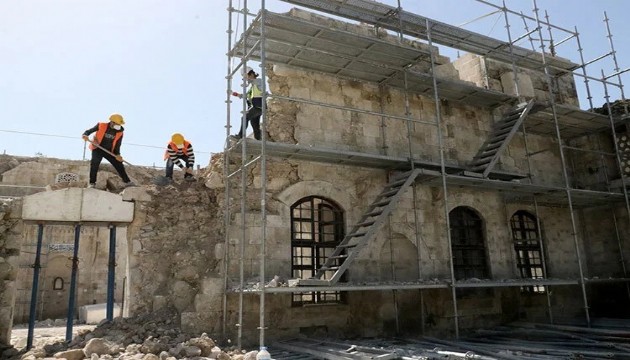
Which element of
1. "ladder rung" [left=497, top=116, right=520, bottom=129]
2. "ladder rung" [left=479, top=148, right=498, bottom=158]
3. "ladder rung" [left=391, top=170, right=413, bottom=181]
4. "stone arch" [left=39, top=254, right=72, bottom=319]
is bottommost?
"stone arch" [left=39, top=254, right=72, bottom=319]

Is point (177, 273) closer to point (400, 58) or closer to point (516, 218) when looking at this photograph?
point (400, 58)

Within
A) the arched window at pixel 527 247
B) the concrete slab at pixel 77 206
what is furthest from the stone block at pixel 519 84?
the concrete slab at pixel 77 206

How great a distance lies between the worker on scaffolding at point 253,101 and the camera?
7867mm

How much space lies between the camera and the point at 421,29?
9727 millimetres

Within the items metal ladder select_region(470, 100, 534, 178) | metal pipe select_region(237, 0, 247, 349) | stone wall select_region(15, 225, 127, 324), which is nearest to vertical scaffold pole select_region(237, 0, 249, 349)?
metal pipe select_region(237, 0, 247, 349)

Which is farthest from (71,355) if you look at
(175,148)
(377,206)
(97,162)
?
(377,206)

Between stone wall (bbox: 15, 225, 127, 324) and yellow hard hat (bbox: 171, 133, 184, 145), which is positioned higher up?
yellow hard hat (bbox: 171, 133, 184, 145)

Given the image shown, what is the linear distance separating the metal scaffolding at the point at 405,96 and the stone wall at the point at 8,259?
302 cm

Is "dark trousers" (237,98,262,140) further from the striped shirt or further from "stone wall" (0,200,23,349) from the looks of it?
"stone wall" (0,200,23,349)

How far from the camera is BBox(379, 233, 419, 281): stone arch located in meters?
8.54

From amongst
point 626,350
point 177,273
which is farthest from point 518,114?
point 177,273

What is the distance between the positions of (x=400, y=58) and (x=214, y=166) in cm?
404

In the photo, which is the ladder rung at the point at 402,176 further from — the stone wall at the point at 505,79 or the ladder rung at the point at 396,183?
the stone wall at the point at 505,79

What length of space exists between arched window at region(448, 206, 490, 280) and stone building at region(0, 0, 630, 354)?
0.04 metres
